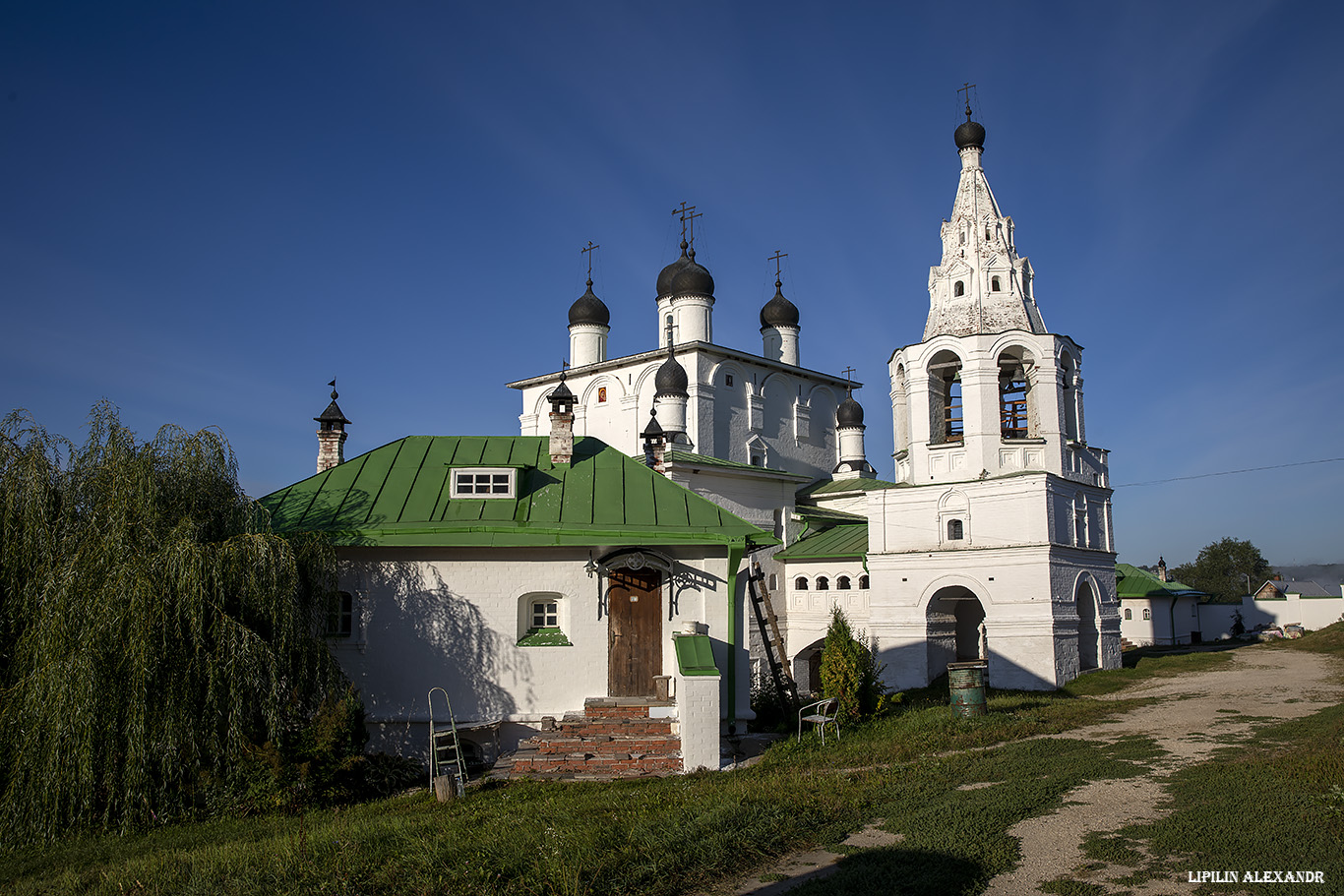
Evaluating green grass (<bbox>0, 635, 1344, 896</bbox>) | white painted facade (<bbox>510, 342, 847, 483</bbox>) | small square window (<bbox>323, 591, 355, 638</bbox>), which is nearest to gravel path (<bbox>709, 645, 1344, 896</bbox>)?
green grass (<bbox>0, 635, 1344, 896</bbox>)

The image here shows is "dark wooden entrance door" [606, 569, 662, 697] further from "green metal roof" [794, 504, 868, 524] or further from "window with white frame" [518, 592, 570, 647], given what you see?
"green metal roof" [794, 504, 868, 524]

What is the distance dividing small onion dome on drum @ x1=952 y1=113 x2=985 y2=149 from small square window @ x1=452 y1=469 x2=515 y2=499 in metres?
17.3

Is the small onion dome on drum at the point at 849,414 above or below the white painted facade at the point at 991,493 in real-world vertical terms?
above

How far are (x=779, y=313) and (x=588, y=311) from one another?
7.29m

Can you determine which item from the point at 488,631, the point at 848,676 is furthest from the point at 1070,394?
the point at 488,631

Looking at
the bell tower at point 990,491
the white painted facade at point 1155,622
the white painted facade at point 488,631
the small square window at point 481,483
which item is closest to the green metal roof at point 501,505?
the small square window at point 481,483

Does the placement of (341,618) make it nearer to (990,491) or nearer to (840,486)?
(990,491)

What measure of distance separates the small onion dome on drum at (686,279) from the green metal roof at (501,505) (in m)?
17.6

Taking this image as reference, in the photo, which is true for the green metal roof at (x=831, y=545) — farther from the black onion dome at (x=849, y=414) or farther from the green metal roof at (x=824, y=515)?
the black onion dome at (x=849, y=414)

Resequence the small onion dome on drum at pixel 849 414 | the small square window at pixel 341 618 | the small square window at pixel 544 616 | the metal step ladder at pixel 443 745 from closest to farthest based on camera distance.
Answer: the metal step ladder at pixel 443 745, the small square window at pixel 341 618, the small square window at pixel 544 616, the small onion dome on drum at pixel 849 414

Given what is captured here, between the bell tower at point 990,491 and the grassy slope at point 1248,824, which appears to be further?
the bell tower at point 990,491

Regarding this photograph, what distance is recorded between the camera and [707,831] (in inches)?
307

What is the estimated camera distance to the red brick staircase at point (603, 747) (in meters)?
11.7

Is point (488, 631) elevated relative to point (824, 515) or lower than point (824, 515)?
lower
